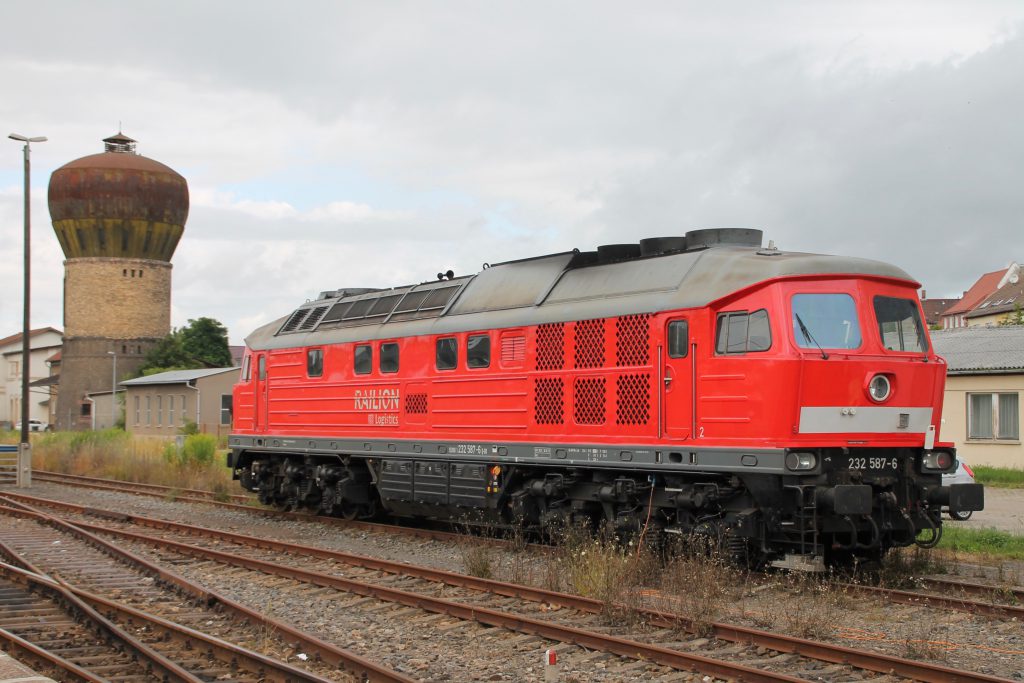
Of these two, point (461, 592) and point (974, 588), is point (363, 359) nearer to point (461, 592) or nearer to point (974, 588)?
point (461, 592)

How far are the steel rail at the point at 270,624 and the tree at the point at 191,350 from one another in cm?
6108

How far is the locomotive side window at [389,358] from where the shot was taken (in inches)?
701

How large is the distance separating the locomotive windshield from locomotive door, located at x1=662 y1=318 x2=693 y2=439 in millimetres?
1277

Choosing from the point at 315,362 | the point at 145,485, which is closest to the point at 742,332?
the point at 315,362

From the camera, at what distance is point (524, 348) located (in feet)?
49.6

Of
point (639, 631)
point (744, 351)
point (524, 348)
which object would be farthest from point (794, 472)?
point (524, 348)

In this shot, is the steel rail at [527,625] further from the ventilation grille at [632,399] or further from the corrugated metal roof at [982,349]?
the corrugated metal roof at [982,349]

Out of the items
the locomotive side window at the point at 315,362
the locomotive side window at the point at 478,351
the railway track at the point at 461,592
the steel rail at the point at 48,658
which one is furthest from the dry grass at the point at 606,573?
the locomotive side window at the point at 315,362

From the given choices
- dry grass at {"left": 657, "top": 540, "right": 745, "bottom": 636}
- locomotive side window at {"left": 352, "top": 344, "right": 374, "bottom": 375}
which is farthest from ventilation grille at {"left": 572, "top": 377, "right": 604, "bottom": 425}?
locomotive side window at {"left": 352, "top": 344, "right": 374, "bottom": 375}

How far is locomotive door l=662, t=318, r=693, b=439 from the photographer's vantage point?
12633 mm

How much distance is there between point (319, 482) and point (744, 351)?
9.80 m

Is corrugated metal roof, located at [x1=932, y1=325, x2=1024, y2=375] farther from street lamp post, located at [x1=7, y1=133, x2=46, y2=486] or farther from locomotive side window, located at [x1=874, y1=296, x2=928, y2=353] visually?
street lamp post, located at [x1=7, y1=133, x2=46, y2=486]

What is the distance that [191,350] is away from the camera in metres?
76.9

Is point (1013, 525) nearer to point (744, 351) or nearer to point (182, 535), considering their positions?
point (744, 351)
